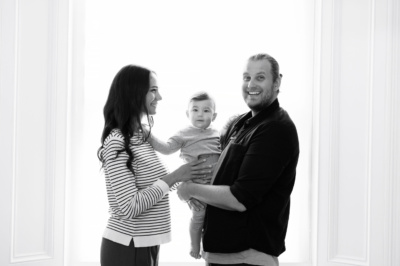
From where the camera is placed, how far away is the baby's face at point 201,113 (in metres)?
2.41

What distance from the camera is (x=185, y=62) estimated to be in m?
3.40

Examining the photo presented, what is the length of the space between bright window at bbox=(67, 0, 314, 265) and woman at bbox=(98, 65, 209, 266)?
3.81ft

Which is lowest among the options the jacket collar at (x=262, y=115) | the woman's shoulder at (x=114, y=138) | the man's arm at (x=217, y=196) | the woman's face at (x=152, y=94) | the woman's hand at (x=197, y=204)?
the woman's hand at (x=197, y=204)

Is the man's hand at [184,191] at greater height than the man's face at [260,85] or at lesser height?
lesser
